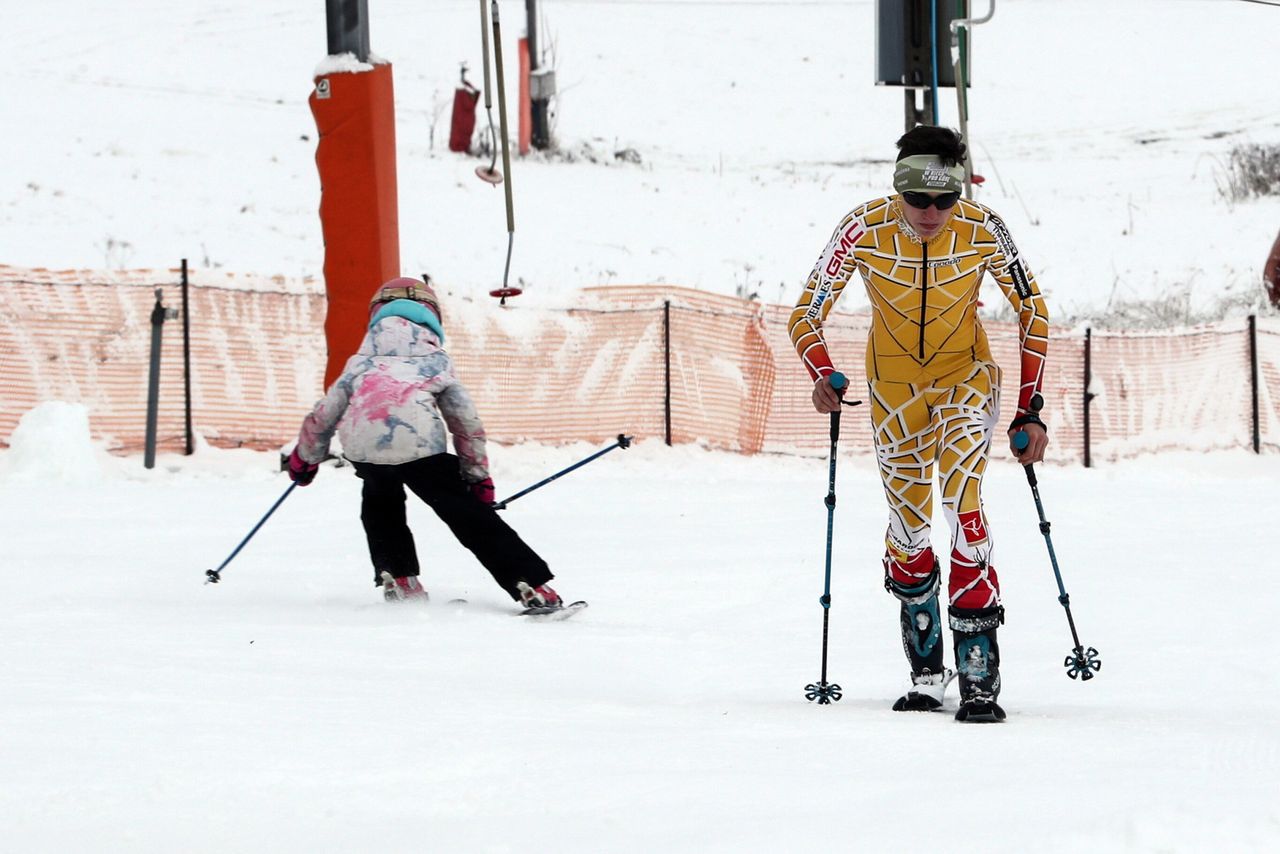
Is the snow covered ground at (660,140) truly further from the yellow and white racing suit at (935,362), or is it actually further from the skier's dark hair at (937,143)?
the skier's dark hair at (937,143)

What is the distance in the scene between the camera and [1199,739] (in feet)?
16.9

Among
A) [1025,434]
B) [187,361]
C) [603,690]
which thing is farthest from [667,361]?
[1025,434]

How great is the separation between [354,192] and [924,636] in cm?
792

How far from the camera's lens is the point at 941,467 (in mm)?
6035

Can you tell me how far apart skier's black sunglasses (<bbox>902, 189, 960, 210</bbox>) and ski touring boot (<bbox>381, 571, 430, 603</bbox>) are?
11.3 ft

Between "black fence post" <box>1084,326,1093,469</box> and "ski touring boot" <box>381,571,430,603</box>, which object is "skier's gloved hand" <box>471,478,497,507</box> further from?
"black fence post" <box>1084,326,1093,469</box>

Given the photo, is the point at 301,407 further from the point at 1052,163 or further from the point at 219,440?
the point at 1052,163

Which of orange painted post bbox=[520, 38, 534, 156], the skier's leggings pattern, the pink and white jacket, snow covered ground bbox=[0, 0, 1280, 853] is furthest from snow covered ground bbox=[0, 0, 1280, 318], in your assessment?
the skier's leggings pattern

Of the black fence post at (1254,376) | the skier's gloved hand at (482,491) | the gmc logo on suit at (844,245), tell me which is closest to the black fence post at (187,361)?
the skier's gloved hand at (482,491)

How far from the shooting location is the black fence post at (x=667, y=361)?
53.8ft

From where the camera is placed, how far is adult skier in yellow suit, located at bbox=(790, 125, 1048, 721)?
5934 mm

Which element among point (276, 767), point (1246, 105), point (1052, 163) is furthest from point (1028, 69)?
point (276, 767)

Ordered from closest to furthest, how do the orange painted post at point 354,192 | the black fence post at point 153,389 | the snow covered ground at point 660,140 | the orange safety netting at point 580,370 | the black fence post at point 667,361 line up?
the orange painted post at point 354,192 → the black fence post at point 153,389 → the orange safety netting at point 580,370 → the black fence post at point 667,361 → the snow covered ground at point 660,140

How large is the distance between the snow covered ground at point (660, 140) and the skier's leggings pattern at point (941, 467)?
11.9m
